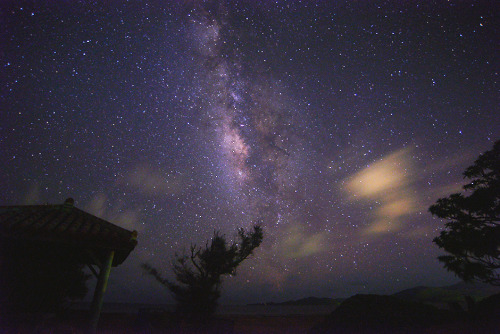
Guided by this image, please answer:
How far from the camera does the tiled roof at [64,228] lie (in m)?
6.23

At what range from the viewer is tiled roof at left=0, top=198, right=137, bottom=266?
623 centimetres

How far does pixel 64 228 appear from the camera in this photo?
6.66m

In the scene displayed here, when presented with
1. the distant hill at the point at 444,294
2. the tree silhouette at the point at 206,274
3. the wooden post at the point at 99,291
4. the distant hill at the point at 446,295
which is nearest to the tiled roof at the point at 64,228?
the wooden post at the point at 99,291

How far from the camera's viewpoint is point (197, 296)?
22438mm

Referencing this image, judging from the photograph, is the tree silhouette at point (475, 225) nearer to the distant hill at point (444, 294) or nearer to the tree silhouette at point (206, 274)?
the tree silhouette at point (206, 274)

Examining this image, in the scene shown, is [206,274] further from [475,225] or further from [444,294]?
[444,294]

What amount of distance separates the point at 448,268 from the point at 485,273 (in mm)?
1613

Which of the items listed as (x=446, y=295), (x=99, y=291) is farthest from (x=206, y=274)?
(x=446, y=295)

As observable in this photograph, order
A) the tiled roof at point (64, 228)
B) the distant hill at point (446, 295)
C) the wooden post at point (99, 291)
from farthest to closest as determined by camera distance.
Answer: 1. the distant hill at point (446, 295)
2. the wooden post at point (99, 291)
3. the tiled roof at point (64, 228)

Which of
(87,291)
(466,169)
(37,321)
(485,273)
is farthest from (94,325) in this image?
(466,169)

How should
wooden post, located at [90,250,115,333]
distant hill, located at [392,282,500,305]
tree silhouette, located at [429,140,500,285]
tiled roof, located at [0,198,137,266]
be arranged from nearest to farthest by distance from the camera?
tiled roof, located at [0,198,137,266] < wooden post, located at [90,250,115,333] < tree silhouette, located at [429,140,500,285] < distant hill, located at [392,282,500,305]

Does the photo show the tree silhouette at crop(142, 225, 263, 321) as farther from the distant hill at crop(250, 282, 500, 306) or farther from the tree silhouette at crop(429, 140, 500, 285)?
the distant hill at crop(250, 282, 500, 306)

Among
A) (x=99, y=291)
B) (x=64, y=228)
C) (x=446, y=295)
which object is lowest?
(x=99, y=291)

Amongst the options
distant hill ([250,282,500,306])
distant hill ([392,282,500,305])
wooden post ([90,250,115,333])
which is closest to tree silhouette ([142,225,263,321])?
wooden post ([90,250,115,333])
